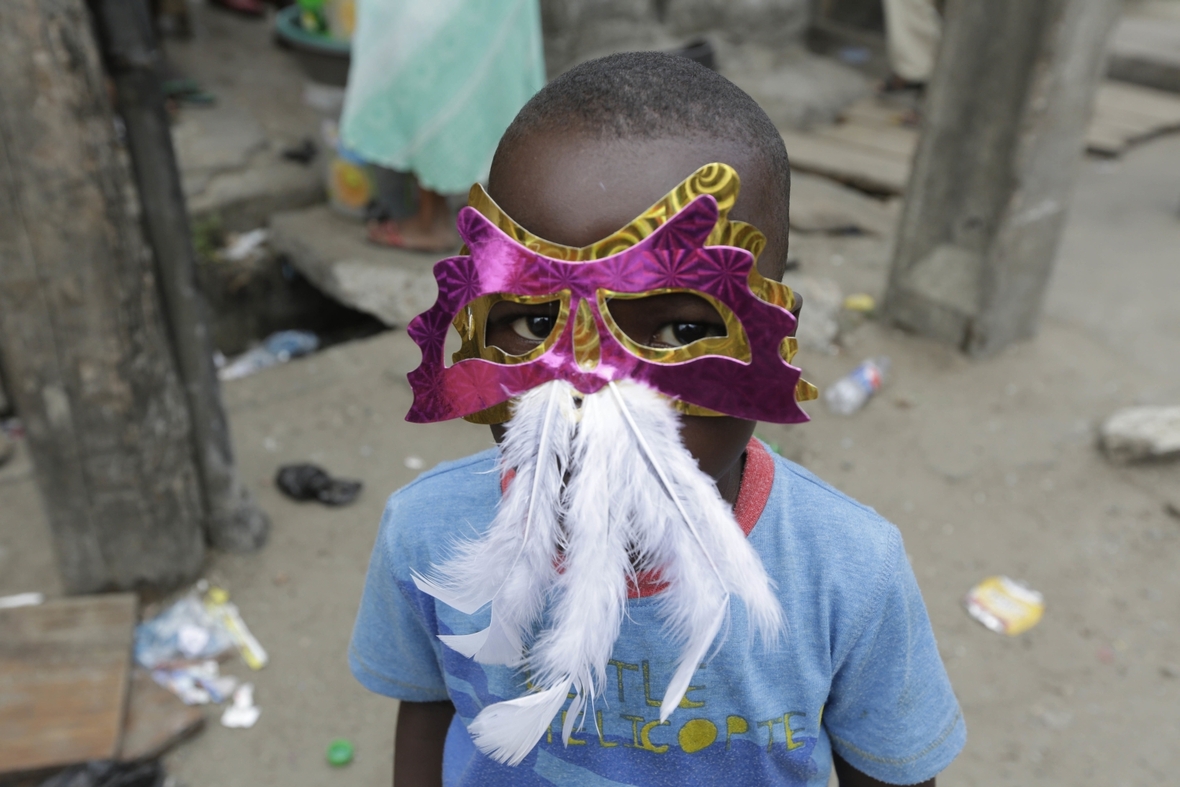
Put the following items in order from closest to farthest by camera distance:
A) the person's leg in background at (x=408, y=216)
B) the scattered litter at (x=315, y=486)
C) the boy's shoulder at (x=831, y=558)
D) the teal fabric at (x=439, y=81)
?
the boy's shoulder at (x=831, y=558) → the scattered litter at (x=315, y=486) → the teal fabric at (x=439, y=81) → the person's leg in background at (x=408, y=216)

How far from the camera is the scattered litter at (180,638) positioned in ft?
10.0

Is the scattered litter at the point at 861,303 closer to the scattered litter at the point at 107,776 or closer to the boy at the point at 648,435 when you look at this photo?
the scattered litter at the point at 107,776

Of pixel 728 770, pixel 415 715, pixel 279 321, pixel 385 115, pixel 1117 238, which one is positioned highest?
pixel 728 770

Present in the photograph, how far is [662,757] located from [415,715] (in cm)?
45

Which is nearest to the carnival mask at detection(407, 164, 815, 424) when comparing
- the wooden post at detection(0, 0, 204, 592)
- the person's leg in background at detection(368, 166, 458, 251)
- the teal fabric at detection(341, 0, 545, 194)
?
the wooden post at detection(0, 0, 204, 592)

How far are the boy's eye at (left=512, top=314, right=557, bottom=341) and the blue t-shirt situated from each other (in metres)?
0.20

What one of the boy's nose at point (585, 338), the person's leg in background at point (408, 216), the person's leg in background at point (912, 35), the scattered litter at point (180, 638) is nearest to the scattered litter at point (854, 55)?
the person's leg in background at point (912, 35)

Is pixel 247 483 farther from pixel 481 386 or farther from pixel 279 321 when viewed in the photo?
pixel 481 386

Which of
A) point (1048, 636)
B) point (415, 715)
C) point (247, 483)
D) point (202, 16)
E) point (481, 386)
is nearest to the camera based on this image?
point (481, 386)

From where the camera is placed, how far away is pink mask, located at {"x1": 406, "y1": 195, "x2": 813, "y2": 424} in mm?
966

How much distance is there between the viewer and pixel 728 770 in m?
1.30

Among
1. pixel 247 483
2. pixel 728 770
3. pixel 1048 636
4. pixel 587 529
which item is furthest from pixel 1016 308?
pixel 587 529

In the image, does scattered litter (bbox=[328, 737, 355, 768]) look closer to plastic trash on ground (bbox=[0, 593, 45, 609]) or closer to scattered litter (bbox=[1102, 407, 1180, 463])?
plastic trash on ground (bbox=[0, 593, 45, 609])

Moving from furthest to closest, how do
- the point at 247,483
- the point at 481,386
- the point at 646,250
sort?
the point at 247,483
the point at 481,386
the point at 646,250
